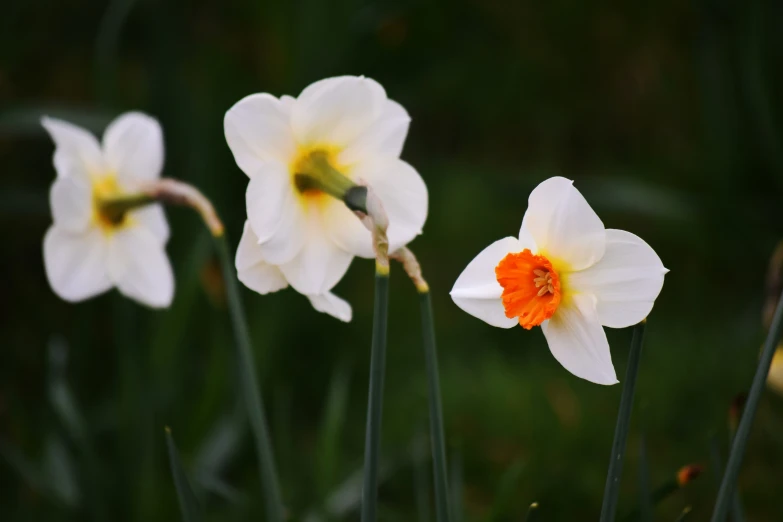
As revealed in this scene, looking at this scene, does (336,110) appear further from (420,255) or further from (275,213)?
(420,255)

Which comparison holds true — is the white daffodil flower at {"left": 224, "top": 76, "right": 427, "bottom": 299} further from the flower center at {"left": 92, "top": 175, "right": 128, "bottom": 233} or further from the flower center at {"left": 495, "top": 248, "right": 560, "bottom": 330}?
the flower center at {"left": 92, "top": 175, "right": 128, "bottom": 233}

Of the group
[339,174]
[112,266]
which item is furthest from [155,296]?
[339,174]

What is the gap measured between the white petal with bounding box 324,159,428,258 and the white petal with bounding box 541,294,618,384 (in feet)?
0.37

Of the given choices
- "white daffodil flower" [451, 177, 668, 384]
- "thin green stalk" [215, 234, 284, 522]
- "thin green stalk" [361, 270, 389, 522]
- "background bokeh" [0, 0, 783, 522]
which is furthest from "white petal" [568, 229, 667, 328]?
"background bokeh" [0, 0, 783, 522]

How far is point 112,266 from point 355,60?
97cm

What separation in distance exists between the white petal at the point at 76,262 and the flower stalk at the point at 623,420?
0.43 meters

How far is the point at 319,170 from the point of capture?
1.61 ft

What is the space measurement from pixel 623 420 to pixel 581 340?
0.05 meters

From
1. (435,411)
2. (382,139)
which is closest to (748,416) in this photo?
(435,411)

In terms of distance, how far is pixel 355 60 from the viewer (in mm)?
1526

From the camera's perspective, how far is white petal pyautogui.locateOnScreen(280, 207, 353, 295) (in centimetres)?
49

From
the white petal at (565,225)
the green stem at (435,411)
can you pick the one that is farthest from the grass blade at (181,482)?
the white petal at (565,225)

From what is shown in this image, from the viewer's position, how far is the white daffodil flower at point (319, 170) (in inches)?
18.4

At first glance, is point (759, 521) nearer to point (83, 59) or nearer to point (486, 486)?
point (486, 486)
